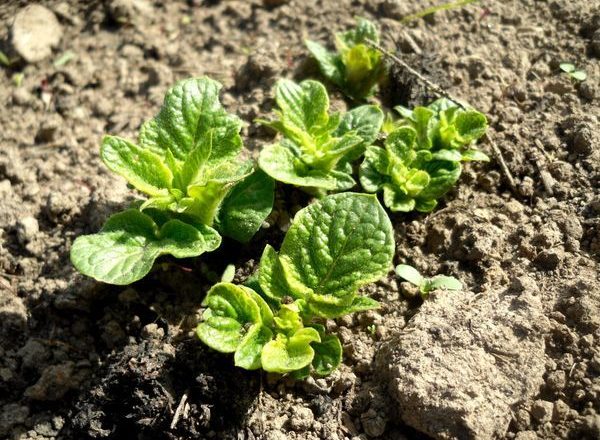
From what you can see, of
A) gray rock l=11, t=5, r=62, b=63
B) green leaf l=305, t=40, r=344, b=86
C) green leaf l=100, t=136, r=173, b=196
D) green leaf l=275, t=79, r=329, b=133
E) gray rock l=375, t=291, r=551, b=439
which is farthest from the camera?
gray rock l=11, t=5, r=62, b=63

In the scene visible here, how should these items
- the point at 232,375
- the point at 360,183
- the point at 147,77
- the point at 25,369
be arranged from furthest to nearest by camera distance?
the point at 147,77 → the point at 360,183 → the point at 25,369 → the point at 232,375

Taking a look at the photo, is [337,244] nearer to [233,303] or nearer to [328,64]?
[233,303]

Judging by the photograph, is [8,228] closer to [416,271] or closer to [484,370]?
[416,271]

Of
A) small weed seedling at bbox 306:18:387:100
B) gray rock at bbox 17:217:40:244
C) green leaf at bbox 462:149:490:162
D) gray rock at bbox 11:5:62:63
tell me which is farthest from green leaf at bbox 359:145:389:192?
gray rock at bbox 11:5:62:63

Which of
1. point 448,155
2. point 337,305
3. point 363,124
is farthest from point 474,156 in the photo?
point 337,305

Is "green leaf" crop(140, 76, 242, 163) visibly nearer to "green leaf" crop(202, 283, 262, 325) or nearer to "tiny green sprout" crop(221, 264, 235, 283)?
"tiny green sprout" crop(221, 264, 235, 283)

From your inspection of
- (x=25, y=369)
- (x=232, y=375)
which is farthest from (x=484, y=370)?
(x=25, y=369)
